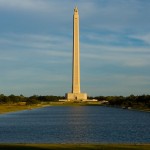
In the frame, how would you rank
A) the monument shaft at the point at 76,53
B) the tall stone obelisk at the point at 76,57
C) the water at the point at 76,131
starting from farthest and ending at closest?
the tall stone obelisk at the point at 76,57 < the monument shaft at the point at 76,53 < the water at the point at 76,131

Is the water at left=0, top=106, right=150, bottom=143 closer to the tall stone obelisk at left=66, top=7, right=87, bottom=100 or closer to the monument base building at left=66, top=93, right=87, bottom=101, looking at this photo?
the tall stone obelisk at left=66, top=7, right=87, bottom=100

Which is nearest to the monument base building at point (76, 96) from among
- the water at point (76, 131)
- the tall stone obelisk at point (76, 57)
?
the tall stone obelisk at point (76, 57)

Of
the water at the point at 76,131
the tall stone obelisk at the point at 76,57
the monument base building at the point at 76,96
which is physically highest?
the tall stone obelisk at the point at 76,57

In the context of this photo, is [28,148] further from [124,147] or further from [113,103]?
[113,103]

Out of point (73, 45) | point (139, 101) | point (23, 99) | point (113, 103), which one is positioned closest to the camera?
point (139, 101)

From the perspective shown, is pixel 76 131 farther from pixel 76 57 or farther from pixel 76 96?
pixel 76 96

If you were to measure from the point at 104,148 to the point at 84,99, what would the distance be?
146265 mm

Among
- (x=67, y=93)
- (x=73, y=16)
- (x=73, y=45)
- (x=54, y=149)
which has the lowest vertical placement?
(x=54, y=149)

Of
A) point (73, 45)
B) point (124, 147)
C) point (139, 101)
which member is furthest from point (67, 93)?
point (124, 147)

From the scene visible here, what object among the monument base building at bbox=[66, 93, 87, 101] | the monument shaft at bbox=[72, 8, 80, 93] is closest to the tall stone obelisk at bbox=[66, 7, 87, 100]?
the monument shaft at bbox=[72, 8, 80, 93]

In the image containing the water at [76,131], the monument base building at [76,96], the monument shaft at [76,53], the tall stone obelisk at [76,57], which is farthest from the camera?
the monument base building at [76,96]

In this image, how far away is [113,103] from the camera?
16050 cm

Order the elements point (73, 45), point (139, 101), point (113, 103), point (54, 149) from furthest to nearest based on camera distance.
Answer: point (113, 103) < point (73, 45) < point (139, 101) < point (54, 149)

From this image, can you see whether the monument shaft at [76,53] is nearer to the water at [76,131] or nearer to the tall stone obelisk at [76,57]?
the tall stone obelisk at [76,57]
